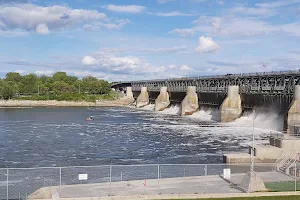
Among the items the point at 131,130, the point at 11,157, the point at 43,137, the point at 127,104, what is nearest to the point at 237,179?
the point at 11,157

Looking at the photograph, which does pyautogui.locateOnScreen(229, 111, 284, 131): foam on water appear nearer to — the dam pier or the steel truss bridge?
the dam pier

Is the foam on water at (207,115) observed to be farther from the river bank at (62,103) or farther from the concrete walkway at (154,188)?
the river bank at (62,103)

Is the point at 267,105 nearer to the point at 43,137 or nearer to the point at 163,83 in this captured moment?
the point at 43,137

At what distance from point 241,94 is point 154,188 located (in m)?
68.2

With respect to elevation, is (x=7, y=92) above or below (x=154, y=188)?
above

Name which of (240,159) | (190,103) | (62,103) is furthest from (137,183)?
(62,103)

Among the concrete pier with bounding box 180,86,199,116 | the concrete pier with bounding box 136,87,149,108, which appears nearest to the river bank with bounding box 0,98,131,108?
the concrete pier with bounding box 136,87,149,108

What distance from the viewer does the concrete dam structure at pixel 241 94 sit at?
71.7m

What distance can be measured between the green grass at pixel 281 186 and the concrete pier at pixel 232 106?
59160mm

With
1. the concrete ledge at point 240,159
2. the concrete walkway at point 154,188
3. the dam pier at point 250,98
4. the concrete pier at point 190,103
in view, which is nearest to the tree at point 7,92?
the dam pier at point 250,98

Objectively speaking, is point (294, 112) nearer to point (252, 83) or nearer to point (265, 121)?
point (265, 121)

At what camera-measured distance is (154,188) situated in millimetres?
25078

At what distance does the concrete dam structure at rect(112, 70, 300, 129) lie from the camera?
235ft

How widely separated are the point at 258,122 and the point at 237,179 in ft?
166
